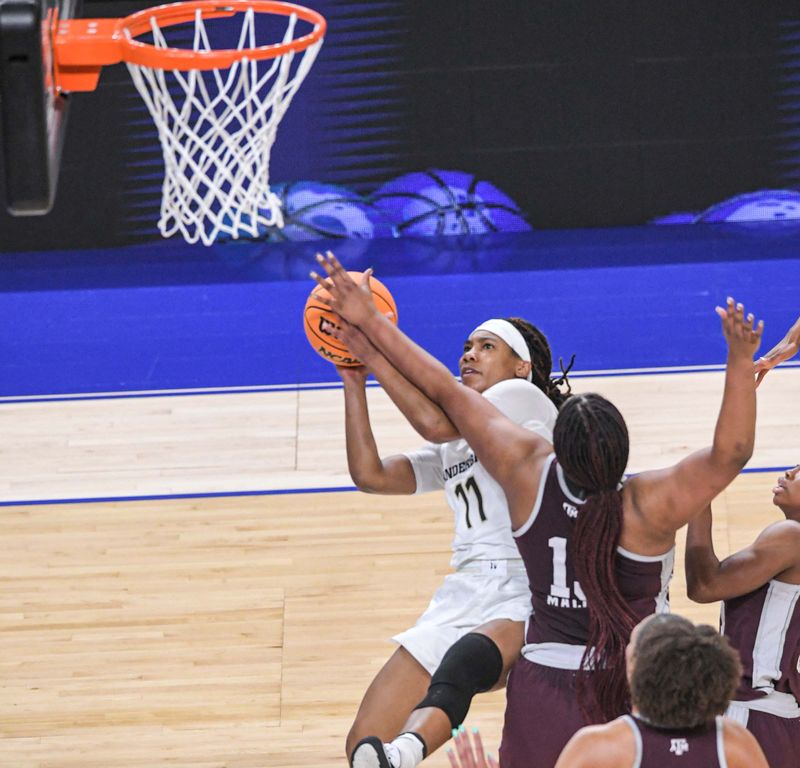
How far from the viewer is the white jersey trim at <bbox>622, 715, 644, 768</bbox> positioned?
8.50 ft

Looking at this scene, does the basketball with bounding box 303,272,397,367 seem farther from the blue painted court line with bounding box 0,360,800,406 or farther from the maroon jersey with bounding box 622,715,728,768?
the blue painted court line with bounding box 0,360,800,406

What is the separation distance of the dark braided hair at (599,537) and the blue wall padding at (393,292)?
610cm

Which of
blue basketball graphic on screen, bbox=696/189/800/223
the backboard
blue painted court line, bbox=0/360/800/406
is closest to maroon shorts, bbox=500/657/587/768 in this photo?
the backboard

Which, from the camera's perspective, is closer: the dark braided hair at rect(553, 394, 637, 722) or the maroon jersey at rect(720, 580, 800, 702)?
the dark braided hair at rect(553, 394, 637, 722)

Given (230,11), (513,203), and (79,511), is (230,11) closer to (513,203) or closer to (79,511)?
(79,511)

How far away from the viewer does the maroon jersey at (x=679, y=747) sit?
2.59 meters

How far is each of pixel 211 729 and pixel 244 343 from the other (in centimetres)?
541

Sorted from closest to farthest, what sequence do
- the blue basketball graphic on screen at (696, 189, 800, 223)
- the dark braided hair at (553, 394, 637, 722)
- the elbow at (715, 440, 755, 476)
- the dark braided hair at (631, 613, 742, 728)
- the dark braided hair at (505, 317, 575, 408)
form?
the dark braided hair at (631, 613, 742, 728)
the elbow at (715, 440, 755, 476)
the dark braided hair at (553, 394, 637, 722)
the dark braided hair at (505, 317, 575, 408)
the blue basketball graphic on screen at (696, 189, 800, 223)

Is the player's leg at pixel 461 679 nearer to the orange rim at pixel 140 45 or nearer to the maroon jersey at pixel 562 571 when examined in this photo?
Result: the maroon jersey at pixel 562 571

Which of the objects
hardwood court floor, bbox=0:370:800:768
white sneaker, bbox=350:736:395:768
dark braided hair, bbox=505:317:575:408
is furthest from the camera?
hardwood court floor, bbox=0:370:800:768

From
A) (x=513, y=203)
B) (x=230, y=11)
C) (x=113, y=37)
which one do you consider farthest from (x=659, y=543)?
(x=513, y=203)

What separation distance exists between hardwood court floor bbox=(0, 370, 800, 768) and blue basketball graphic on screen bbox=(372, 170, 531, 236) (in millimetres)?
5089

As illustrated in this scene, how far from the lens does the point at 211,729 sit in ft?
16.7

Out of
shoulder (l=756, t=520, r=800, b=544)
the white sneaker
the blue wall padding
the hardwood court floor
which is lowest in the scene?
the blue wall padding
